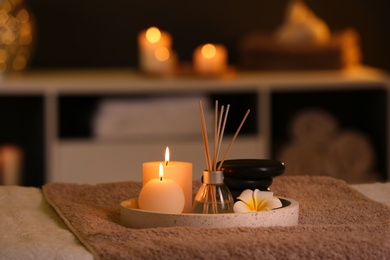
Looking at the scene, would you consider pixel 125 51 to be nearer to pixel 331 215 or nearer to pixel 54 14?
pixel 54 14

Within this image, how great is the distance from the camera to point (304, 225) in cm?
134

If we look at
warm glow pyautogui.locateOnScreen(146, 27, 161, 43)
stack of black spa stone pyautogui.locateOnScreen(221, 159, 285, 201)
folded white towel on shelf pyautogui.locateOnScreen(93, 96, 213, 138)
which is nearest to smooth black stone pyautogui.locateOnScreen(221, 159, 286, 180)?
stack of black spa stone pyautogui.locateOnScreen(221, 159, 285, 201)

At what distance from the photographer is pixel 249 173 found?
1428 mm

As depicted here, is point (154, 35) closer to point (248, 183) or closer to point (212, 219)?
point (248, 183)

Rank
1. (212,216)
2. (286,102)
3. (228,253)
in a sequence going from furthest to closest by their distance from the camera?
1. (286,102)
2. (212,216)
3. (228,253)

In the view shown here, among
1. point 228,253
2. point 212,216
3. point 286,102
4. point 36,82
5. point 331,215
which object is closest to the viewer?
point 228,253

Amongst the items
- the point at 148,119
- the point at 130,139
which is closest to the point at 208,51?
the point at 148,119

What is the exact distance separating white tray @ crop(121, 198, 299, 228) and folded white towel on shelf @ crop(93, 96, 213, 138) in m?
2.09

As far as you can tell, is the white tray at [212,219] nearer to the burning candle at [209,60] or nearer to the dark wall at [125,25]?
the burning candle at [209,60]

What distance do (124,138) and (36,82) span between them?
396 mm

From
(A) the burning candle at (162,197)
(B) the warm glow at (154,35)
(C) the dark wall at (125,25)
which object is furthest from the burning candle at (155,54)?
(A) the burning candle at (162,197)

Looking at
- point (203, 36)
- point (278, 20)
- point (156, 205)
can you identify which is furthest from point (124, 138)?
point (156, 205)

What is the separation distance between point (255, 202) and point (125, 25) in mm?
2637

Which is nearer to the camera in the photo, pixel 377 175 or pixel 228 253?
pixel 228 253
